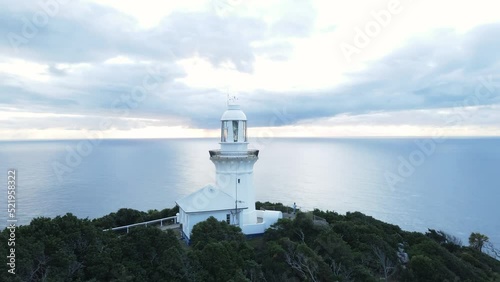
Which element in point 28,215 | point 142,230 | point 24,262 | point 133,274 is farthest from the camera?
point 28,215

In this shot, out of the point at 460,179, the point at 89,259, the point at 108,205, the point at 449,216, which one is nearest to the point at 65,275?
the point at 89,259

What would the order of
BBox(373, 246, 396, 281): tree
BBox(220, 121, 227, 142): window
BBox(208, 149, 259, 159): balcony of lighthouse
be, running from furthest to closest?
BBox(220, 121, 227, 142): window, BBox(208, 149, 259, 159): balcony of lighthouse, BBox(373, 246, 396, 281): tree

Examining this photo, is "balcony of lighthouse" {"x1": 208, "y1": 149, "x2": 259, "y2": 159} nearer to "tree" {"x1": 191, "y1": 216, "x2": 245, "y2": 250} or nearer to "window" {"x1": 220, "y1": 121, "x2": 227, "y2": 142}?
"window" {"x1": 220, "y1": 121, "x2": 227, "y2": 142}

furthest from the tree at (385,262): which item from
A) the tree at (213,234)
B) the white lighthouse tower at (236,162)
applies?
the white lighthouse tower at (236,162)

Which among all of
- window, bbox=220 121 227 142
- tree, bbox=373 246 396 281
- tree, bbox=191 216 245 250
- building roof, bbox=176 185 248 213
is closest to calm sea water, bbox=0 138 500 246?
window, bbox=220 121 227 142

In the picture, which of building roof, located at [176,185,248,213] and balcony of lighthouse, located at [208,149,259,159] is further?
balcony of lighthouse, located at [208,149,259,159]

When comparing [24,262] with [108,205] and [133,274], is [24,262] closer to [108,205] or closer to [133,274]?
[133,274]

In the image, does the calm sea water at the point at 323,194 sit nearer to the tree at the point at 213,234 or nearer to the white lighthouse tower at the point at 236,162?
the white lighthouse tower at the point at 236,162
